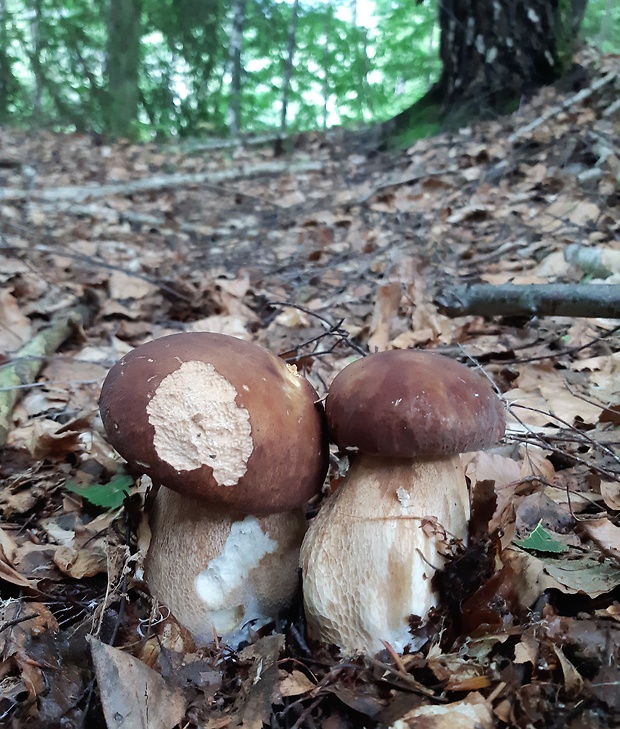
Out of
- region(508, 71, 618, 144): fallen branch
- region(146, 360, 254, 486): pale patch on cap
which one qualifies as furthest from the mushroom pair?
region(508, 71, 618, 144): fallen branch

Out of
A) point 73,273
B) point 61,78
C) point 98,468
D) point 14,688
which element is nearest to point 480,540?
point 14,688

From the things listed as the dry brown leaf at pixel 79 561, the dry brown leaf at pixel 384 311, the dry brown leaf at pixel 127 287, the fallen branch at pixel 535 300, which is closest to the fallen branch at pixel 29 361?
the dry brown leaf at pixel 127 287

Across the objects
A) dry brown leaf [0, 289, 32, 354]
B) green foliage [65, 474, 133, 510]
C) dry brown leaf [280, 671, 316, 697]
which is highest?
dry brown leaf [0, 289, 32, 354]

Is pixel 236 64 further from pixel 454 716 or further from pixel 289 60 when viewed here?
pixel 454 716

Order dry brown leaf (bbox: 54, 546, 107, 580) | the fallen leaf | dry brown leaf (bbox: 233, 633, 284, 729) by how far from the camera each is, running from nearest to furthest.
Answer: the fallen leaf < dry brown leaf (bbox: 233, 633, 284, 729) < dry brown leaf (bbox: 54, 546, 107, 580)

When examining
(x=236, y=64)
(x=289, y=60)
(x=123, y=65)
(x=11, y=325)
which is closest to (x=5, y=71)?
(x=123, y=65)

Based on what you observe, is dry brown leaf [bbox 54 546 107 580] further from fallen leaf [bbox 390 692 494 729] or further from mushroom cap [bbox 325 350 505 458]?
fallen leaf [bbox 390 692 494 729]
